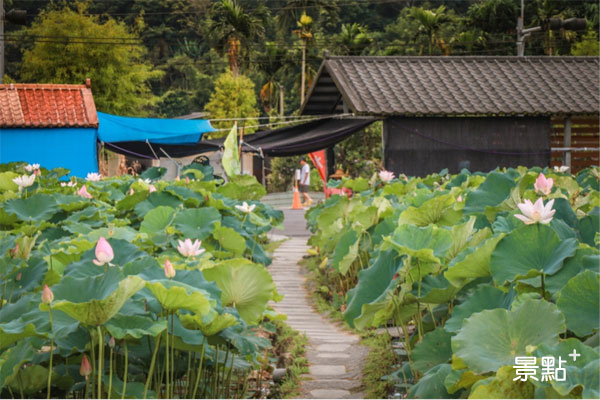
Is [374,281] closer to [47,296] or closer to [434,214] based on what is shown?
[47,296]

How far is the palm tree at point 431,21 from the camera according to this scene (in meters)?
30.1

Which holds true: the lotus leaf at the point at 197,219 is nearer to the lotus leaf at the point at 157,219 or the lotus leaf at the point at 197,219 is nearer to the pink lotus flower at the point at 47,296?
the lotus leaf at the point at 157,219

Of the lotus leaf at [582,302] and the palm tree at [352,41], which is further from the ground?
the lotus leaf at [582,302]

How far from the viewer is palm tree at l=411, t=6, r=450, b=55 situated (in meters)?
30.1

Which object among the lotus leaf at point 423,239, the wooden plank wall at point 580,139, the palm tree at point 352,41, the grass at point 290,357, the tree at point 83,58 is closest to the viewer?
the lotus leaf at point 423,239

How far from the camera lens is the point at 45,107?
13.2 meters

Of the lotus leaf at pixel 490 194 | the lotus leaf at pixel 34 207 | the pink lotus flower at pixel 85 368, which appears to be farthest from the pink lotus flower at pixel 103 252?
the lotus leaf at pixel 34 207

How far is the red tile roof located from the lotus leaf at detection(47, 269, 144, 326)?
10940mm

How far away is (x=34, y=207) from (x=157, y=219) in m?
0.94

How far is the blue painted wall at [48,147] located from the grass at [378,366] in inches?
317

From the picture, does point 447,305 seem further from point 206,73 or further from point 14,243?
point 206,73

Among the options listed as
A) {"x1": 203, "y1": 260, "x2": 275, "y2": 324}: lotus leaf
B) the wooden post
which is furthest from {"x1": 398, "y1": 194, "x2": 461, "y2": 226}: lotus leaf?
the wooden post

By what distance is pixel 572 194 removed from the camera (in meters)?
5.57

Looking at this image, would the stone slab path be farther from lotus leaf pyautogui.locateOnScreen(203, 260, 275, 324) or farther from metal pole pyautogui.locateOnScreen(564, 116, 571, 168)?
metal pole pyautogui.locateOnScreen(564, 116, 571, 168)
